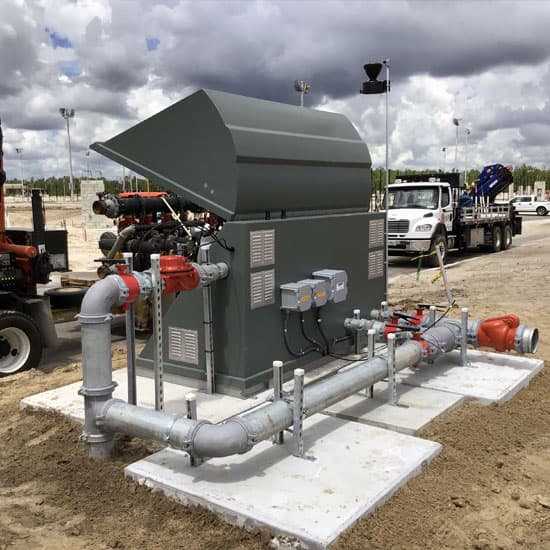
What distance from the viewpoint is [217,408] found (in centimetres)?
570

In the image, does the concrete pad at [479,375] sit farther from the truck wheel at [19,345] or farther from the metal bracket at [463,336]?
the truck wheel at [19,345]

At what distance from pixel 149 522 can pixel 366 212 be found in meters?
4.97

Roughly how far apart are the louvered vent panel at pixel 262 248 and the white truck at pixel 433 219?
40.3ft

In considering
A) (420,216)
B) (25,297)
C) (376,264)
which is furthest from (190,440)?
(420,216)

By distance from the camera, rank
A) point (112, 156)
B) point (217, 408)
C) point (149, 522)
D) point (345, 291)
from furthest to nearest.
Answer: point (345, 291), point (112, 156), point (217, 408), point (149, 522)

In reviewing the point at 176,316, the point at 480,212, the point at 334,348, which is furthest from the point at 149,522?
the point at 480,212

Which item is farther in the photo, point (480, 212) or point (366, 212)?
point (480, 212)

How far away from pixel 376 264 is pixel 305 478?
13.1 ft

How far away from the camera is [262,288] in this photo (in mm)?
6039

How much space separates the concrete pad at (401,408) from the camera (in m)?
5.40

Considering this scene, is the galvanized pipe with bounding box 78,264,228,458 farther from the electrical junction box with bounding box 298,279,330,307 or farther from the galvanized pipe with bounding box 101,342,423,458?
the electrical junction box with bounding box 298,279,330,307

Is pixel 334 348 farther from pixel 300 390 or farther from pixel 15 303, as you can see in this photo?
pixel 15 303

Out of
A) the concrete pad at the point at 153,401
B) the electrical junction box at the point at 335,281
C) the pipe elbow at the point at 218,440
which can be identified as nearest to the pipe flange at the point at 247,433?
the pipe elbow at the point at 218,440

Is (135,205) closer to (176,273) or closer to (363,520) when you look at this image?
(176,273)
